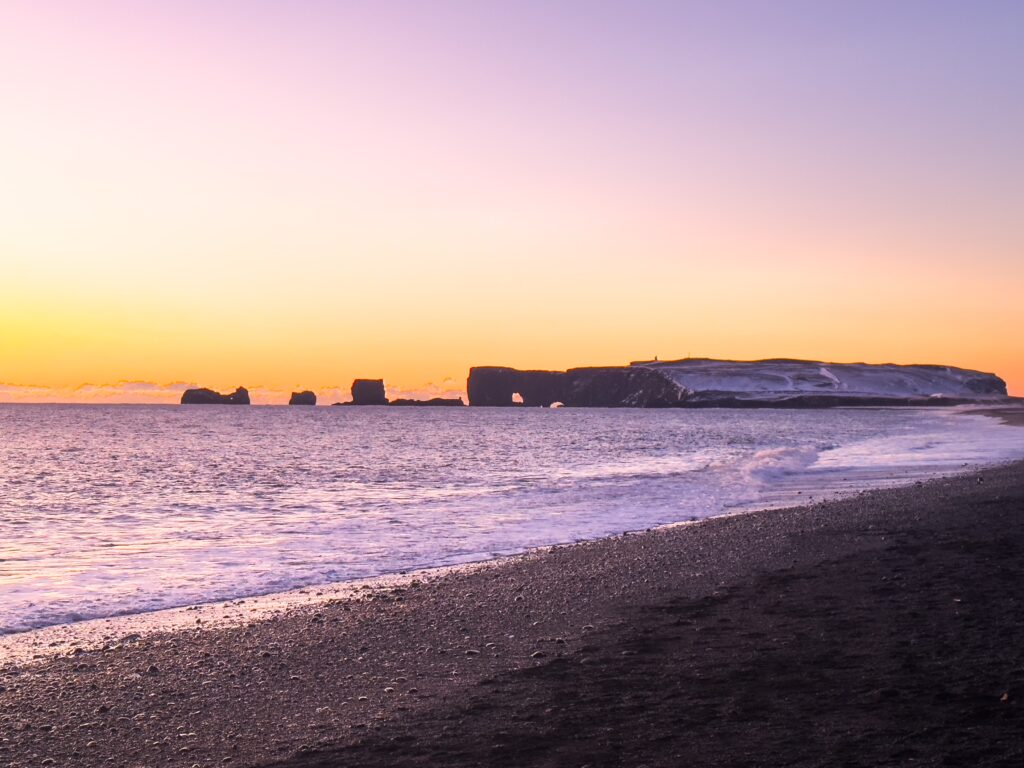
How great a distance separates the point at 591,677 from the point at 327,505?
63.8 ft

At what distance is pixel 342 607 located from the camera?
38.2ft

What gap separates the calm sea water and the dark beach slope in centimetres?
357

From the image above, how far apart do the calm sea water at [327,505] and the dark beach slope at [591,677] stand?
11.7 ft

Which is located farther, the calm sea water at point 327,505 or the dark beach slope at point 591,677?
the calm sea water at point 327,505

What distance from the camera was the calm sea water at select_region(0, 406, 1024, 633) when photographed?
48.1 ft

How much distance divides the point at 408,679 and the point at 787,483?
2413cm

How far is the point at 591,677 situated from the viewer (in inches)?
304

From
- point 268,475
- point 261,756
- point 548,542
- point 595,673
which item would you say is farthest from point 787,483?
point 261,756

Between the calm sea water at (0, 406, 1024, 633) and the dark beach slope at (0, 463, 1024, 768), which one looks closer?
the dark beach slope at (0, 463, 1024, 768)

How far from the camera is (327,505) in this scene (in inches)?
1035

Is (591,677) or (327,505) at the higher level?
(591,677)

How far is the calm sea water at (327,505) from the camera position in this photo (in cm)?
1466

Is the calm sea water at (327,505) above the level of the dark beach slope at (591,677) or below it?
below

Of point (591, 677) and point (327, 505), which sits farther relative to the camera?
point (327, 505)
